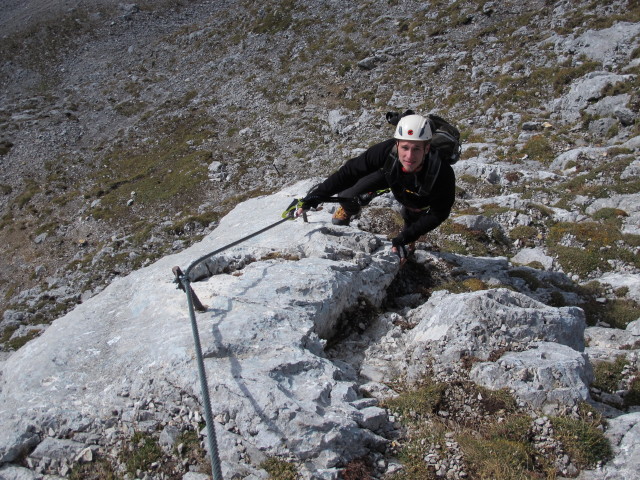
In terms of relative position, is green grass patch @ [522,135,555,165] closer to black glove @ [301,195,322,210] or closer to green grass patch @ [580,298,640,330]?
green grass patch @ [580,298,640,330]

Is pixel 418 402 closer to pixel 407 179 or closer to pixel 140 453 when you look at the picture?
pixel 140 453

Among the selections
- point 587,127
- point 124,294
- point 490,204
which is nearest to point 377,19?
point 587,127

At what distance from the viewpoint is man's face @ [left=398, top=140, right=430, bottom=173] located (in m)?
7.55

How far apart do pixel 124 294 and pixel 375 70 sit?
107 feet

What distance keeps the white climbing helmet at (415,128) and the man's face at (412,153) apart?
0.32ft

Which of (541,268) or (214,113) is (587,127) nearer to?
(541,268)

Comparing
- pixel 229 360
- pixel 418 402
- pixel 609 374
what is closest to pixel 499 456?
pixel 418 402

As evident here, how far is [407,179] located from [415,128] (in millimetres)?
1184

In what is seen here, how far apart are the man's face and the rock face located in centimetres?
289

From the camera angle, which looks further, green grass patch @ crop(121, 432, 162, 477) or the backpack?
the backpack

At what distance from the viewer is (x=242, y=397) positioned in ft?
19.6

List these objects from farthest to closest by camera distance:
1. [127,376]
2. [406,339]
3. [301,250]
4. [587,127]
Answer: [587,127] < [301,250] < [406,339] < [127,376]

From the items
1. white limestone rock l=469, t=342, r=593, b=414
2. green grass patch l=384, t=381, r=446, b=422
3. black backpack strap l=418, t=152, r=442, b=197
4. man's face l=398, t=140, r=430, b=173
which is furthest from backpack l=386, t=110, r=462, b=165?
green grass patch l=384, t=381, r=446, b=422

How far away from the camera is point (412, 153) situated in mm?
7609
